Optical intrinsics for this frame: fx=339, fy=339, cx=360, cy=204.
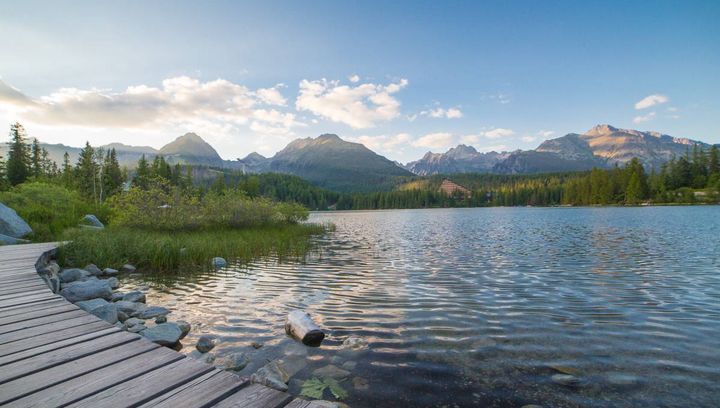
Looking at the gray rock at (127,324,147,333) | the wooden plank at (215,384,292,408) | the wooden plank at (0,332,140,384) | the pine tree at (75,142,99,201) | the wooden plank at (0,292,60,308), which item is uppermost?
the pine tree at (75,142,99,201)

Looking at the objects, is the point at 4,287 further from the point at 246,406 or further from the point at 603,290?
the point at 603,290

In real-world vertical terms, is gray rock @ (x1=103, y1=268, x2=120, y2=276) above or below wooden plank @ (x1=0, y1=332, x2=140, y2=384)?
below

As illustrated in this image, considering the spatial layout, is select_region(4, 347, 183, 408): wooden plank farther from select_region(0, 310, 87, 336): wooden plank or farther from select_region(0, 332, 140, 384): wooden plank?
select_region(0, 310, 87, 336): wooden plank

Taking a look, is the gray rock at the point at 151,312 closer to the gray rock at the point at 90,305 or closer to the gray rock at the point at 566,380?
the gray rock at the point at 90,305

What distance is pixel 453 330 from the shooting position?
895 centimetres

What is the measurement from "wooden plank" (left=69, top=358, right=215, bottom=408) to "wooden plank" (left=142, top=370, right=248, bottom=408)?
141mm

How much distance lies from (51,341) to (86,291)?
283 inches

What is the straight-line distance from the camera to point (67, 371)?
438 cm

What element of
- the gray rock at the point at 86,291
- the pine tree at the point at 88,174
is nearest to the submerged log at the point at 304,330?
the gray rock at the point at 86,291

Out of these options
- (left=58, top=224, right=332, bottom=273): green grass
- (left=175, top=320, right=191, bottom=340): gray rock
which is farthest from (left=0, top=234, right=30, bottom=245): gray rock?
(left=175, top=320, right=191, bottom=340): gray rock

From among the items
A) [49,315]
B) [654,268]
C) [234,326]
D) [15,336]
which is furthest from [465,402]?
[654,268]

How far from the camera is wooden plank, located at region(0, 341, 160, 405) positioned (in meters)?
3.87

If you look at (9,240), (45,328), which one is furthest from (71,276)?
(9,240)

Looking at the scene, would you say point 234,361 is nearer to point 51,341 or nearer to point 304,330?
point 304,330
